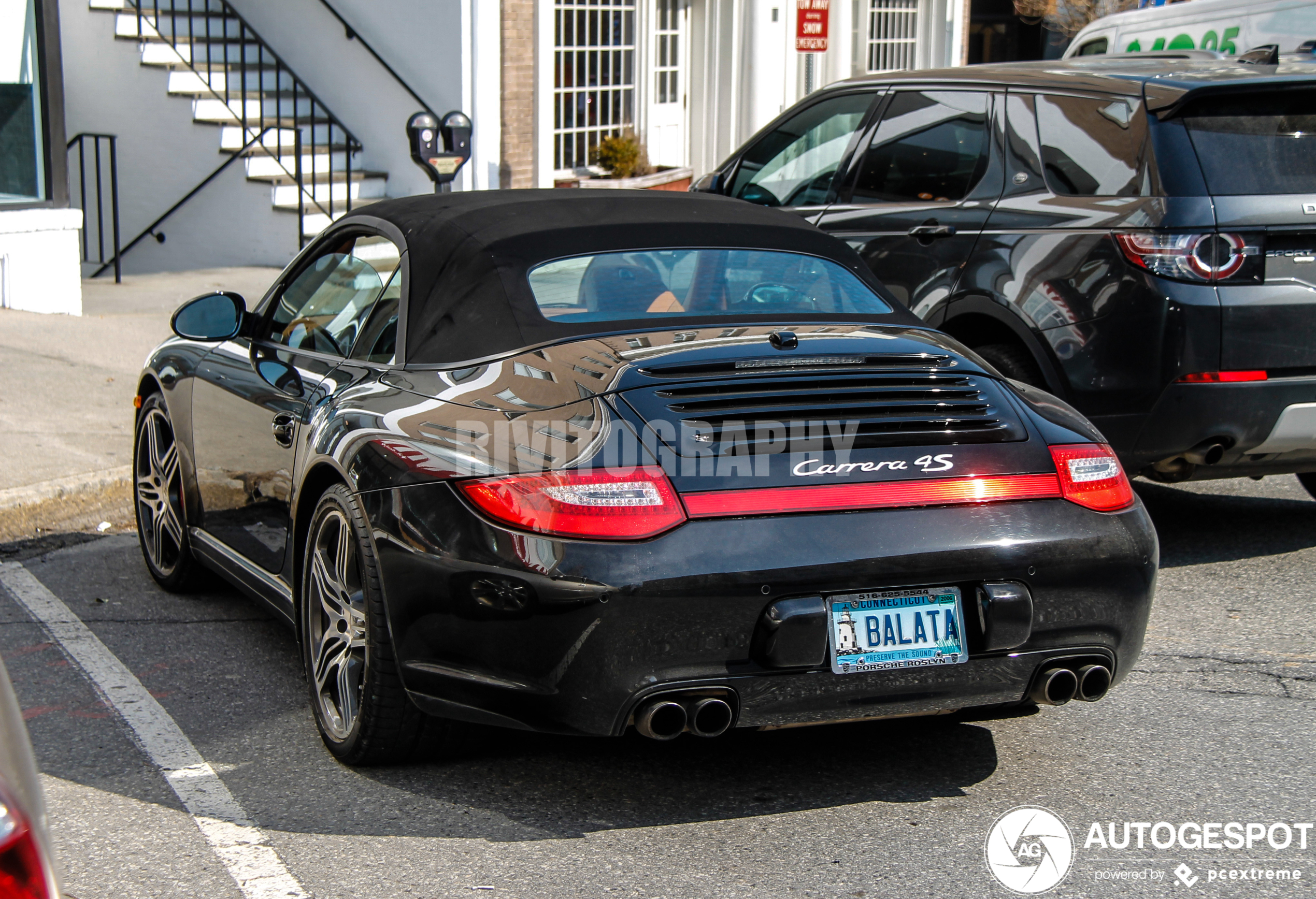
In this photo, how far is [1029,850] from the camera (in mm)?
3408

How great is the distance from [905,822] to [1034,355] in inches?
104

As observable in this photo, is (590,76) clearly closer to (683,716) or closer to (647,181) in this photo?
(647,181)

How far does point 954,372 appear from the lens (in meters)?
3.82

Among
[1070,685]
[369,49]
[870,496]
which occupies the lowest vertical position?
[1070,685]

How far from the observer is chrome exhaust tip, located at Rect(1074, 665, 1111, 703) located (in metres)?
3.54

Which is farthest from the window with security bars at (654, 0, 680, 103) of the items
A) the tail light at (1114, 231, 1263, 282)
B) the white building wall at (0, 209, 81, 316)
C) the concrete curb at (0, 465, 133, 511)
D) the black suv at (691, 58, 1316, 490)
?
the tail light at (1114, 231, 1263, 282)

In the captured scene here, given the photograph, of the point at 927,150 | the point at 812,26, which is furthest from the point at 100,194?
the point at 927,150

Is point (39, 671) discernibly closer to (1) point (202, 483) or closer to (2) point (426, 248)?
(1) point (202, 483)

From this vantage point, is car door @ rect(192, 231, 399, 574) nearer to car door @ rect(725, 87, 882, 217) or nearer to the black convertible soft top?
the black convertible soft top

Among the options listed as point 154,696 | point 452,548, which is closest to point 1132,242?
point 452,548

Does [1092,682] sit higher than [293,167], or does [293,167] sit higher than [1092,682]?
[293,167]

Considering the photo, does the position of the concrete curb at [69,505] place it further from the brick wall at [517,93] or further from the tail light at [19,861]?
the brick wall at [517,93]

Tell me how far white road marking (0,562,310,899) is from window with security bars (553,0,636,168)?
11.4 metres

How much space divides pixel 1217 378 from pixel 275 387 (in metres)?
3.30
